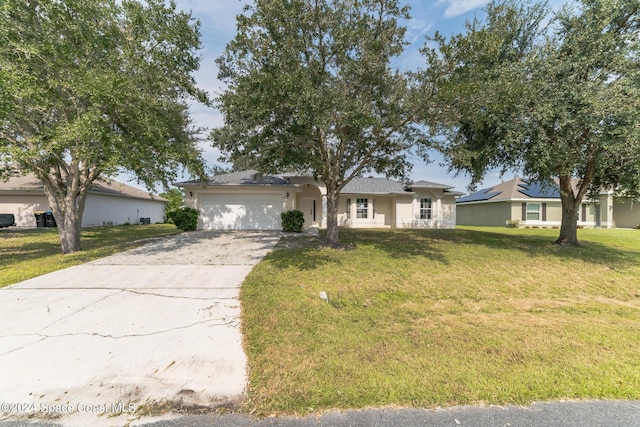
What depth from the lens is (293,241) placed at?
11.3 metres

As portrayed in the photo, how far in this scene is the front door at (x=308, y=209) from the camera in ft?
59.8

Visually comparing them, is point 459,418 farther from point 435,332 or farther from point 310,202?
point 310,202

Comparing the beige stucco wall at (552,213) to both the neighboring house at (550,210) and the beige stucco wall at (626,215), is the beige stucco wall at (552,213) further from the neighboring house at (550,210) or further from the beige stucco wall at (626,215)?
the beige stucco wall at (626,215)

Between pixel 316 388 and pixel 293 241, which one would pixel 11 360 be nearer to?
pixel 316 388

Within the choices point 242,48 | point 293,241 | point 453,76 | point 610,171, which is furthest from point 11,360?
point 610,171

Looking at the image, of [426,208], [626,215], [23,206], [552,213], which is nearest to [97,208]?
[23,206]

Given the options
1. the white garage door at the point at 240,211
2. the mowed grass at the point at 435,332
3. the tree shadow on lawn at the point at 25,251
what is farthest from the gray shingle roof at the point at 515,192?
the tree shadow on lawn at the point at 25,251

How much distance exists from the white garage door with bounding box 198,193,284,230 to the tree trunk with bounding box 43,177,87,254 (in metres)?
6.47

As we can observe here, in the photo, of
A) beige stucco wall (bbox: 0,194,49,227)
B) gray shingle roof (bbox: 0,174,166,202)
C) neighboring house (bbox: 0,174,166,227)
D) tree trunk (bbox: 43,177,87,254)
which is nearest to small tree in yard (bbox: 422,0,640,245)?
tree trunk (bbox: 43,177,87,254)

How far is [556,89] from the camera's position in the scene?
7961mm

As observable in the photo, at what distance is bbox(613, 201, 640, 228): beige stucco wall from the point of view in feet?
71.4

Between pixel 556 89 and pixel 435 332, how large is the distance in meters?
8.70

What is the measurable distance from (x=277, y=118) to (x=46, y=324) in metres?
6.58

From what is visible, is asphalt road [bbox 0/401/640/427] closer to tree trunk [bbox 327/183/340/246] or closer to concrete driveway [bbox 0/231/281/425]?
concrete driveway [bbox 0/231/281/425]
